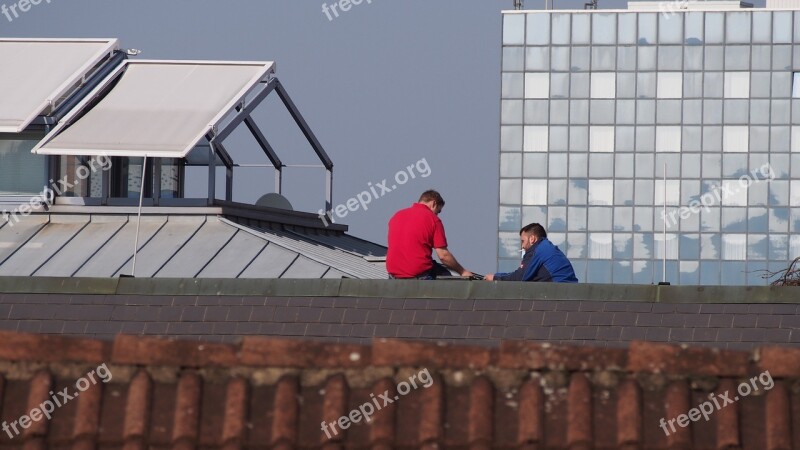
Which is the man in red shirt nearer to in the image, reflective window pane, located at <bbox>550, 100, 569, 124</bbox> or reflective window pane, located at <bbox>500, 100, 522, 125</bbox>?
reflective window pane, located at <bbox>550, 100, 569, 124</bbox>

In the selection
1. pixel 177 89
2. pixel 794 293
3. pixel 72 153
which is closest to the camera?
pixel 794 293

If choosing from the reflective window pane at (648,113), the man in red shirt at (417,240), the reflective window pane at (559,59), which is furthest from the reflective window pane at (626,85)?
the man in red shirt at (417,240)

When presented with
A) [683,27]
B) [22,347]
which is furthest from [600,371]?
[683,27]

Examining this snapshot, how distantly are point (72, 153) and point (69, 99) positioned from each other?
176 centimetres

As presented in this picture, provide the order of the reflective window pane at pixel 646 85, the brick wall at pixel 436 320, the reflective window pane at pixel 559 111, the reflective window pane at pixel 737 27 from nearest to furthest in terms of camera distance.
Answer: the brick wall at pixel 436 320
the reflective window pane at pixel 737 27
the reflective window pane at pixel 646 85
the reflective window pane at pixel 559 111

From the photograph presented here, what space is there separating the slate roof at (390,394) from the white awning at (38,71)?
21.0 metres

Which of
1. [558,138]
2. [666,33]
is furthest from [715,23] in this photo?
[558,138]

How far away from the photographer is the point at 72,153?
26.0 m

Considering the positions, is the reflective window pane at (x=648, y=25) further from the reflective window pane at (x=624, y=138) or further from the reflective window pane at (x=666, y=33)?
the reflective window pane at (x=624, y=138)

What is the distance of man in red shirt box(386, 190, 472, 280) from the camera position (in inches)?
576

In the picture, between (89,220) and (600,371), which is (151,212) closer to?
(89,220)

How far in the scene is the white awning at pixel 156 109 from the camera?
1025 inches

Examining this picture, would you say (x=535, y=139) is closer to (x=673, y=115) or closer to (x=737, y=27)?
(x=673, y=115)

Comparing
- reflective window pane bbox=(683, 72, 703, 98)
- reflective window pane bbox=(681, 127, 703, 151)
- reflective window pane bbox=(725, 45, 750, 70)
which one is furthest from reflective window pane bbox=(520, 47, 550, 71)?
reflective window pane bbox=(725, 45, 750, 70)
